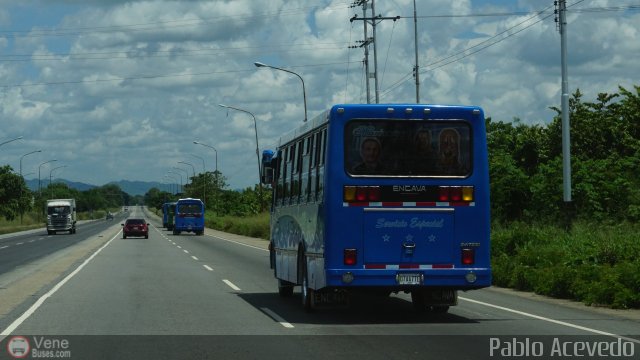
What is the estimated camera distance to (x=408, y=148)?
14.0 m

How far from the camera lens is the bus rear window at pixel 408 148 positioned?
13.9 metres

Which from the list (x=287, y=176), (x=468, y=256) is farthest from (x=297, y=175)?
(x=468, y=256)

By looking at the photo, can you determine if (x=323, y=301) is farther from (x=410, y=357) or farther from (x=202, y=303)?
(x=410, y=357)

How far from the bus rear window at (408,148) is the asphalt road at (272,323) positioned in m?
2.24

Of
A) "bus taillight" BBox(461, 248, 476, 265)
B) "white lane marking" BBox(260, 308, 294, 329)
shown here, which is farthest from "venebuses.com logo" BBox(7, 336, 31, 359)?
"bus taillight" BBox(461, 248, 476, 265)

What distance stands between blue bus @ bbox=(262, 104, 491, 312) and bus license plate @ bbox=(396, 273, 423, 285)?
1 cm

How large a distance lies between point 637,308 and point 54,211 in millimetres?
66495

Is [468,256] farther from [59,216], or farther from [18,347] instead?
[59,216]

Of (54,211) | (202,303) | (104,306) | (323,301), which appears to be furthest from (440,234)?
(54,211)

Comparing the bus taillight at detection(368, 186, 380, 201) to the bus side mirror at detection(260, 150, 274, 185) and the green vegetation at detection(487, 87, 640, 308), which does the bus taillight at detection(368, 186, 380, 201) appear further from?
the bus side mirror at detection(260, 150, 274, 185)

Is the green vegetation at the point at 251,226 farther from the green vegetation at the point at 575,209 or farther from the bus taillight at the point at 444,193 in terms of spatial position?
the bus taillight at the point at 444,193

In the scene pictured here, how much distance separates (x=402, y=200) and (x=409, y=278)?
1138 millimetres

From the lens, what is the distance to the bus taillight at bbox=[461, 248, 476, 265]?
546 inches

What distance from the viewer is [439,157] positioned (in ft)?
46.1
